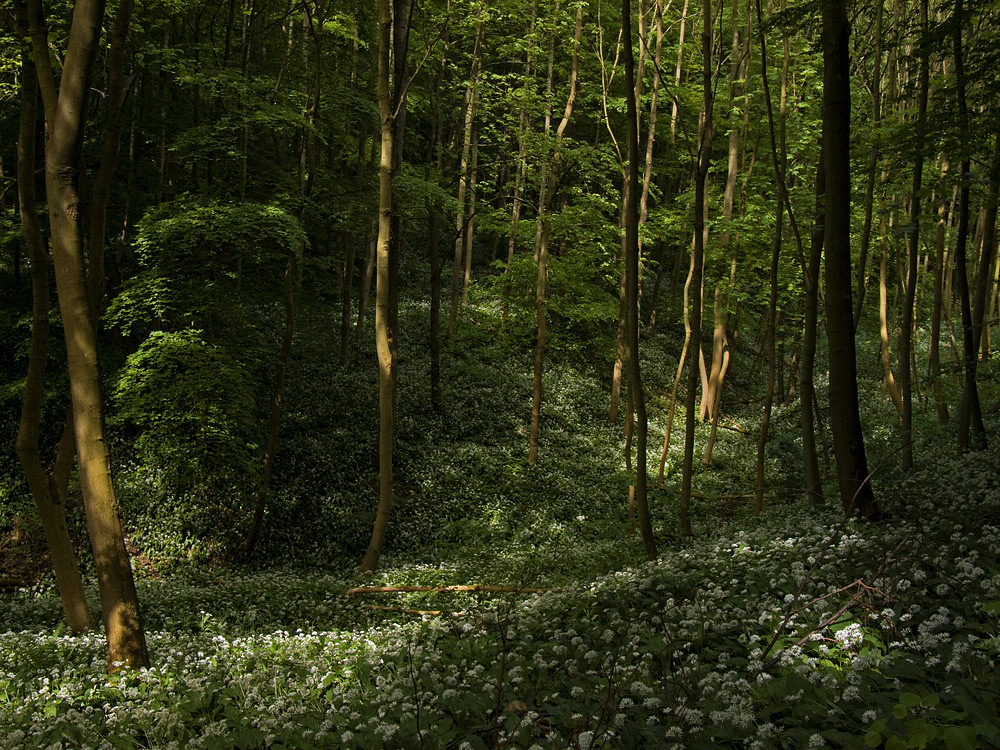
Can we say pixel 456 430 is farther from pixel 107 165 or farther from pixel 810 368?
pixel 107 165

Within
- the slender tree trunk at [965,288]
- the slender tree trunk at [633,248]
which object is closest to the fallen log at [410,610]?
the slender tree trunk at [633,248]

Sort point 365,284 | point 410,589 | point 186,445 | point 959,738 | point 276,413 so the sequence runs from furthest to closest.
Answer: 1. point 365,284
2. point 276,413
3. point 186,445
4. point 410,589
5. point 959,738

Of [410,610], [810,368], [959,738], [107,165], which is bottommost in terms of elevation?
[410,610]

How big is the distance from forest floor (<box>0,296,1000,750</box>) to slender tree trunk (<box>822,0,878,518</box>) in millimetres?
716

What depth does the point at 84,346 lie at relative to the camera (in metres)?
5.47

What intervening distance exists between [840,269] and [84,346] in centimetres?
761

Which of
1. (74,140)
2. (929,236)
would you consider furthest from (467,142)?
(929,236)

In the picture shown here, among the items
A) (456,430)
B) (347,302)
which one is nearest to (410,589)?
(456,430)

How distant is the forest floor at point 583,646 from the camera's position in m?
3.44

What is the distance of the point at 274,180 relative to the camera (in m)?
17.5

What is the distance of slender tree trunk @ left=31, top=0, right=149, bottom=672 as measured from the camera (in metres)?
5.34

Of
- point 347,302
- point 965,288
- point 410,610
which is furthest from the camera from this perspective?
point 347,302

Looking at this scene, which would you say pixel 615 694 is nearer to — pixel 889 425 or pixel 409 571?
pixel 409 571

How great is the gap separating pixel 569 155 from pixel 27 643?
1492cm
